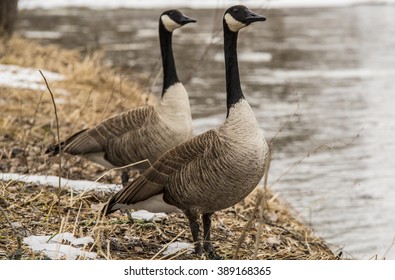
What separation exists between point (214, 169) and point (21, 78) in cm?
696

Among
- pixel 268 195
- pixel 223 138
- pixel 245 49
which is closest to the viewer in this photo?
pixel 223 138

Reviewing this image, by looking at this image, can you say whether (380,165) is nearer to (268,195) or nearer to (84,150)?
(268,195)

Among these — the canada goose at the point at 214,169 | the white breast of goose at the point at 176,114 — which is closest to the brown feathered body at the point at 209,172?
the canada goose at the point at 214,169

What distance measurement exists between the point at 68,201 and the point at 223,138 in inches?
70.7

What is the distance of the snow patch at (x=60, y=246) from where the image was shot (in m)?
4.45

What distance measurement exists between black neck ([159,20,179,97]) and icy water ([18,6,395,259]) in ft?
3.24

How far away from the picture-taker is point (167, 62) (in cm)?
629

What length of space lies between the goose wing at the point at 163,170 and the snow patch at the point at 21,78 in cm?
560

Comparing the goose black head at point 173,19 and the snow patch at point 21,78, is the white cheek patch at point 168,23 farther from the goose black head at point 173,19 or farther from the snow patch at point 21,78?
the snow patch at point 21,78

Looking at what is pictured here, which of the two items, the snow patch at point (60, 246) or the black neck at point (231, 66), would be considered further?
the black neck at point (231, 66)

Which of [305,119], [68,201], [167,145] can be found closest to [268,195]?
[167,145]

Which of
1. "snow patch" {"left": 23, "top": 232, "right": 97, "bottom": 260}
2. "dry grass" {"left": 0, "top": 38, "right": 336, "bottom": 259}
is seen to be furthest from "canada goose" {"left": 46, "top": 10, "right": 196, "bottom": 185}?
"snow patch" {"left": 23, "top": 232, "right": 97, "bottom": 260}

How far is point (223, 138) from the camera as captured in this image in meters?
4.61
